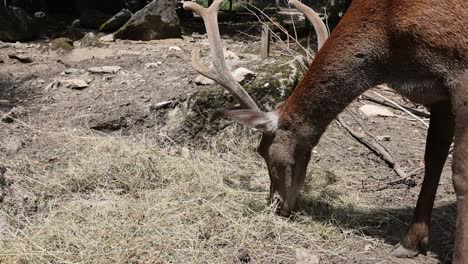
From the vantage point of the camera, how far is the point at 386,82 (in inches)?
135

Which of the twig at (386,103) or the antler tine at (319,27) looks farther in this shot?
the twig at (386,103)

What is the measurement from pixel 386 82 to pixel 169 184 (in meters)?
1.83

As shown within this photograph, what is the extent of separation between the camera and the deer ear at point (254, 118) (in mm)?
3725

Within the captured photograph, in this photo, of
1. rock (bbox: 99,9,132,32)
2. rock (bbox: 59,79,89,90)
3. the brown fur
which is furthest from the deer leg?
rock (bbox: 99,9,132,32)

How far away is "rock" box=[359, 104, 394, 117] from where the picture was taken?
20.4 ft

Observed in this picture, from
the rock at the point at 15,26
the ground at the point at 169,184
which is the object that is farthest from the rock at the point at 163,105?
the rock at the point at 15,26

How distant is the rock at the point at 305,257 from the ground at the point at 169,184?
0.01 m

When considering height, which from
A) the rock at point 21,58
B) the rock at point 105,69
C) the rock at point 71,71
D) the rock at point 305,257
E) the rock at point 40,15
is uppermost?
the rock at point 305,257

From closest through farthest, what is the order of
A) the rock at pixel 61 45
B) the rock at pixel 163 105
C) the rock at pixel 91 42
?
the rock at pixel 163 105, the rock at pixel 61 45, the rock at pixel 91 42

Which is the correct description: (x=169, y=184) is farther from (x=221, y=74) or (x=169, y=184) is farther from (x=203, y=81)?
(x=203, y=81)

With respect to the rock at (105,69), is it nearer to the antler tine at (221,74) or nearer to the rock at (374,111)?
the rock at (374,111)

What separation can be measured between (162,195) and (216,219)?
54 centimetres

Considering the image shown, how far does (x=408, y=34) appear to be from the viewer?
3176 mm

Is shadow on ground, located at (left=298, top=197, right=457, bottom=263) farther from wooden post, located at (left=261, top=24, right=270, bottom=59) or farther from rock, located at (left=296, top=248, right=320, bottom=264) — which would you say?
wooden post, located at (left=261, top=24, right=270, bottom=59)
